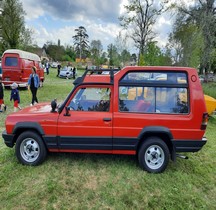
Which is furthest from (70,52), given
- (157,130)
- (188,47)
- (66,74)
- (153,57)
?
(157,130)

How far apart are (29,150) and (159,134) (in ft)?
8.58

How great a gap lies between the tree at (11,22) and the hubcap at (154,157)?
35.6m

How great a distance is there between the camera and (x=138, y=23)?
77.9 ft

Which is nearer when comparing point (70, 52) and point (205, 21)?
point (205, 21)

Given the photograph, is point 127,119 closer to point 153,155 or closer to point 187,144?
point 153,155

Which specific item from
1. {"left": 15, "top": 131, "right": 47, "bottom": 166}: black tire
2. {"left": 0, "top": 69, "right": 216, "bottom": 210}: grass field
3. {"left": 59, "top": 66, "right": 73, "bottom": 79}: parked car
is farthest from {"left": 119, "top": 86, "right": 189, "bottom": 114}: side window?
{"left": 59, "top": 66, "right": 73, "bottom": 79}: parked car

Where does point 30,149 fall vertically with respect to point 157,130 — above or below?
below

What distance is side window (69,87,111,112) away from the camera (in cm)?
419

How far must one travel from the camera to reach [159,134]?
4.16 meters

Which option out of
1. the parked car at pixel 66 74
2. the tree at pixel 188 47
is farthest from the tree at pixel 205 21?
the parked car at pixel 66 74

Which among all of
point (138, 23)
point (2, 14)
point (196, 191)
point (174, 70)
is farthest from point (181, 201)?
point (2, 14)

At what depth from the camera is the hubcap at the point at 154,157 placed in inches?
164

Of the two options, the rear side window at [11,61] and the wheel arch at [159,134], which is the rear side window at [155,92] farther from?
the rear side window at [11,61]

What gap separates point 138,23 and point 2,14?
22520mm
